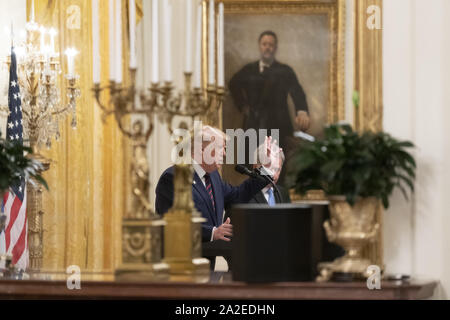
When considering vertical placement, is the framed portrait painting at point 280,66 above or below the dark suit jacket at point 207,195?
above

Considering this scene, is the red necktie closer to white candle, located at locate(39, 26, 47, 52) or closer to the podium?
white candle, located at locate(39, 26, 47, 52)

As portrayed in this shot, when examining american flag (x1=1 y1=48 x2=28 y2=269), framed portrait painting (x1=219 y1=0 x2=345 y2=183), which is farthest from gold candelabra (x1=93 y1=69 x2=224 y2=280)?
framed portrait painting (x1=219 y1=0 x2=345 y2=183)

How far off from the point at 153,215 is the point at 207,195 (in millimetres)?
2491

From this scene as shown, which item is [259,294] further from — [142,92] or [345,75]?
[345,75]

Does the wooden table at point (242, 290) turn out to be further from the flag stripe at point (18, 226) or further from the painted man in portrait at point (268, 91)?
the painted man in portrait at point (268, 91)

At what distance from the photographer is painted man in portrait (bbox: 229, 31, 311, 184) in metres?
9.60

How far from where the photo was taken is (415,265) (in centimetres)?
493

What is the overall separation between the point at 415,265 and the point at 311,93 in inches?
188

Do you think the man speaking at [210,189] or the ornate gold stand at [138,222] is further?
the man speaking at [210,189]

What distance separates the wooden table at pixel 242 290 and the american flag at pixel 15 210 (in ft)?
13.1

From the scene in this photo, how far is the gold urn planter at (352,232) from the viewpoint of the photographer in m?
4.59

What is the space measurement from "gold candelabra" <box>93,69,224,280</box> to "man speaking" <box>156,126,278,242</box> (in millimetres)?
1654

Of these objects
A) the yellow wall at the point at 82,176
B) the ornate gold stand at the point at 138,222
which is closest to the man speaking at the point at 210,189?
the ornate gold stand at the point at 138,222
